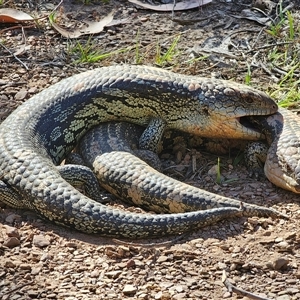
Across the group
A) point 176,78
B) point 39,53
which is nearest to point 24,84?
point 39,53

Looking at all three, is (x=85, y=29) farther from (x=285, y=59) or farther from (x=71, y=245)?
(x=71, y=245)

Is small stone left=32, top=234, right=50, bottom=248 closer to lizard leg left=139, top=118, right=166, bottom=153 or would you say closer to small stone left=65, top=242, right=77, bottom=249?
small stone left=65, top=242, right=77, bottom=249

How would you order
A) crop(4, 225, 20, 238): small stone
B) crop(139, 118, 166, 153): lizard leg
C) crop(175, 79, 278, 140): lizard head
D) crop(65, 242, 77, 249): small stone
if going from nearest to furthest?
1. crop(65, 242, 77, 249): small stone
2. crop(4, 225, 20, 238): small stone
3. crop(175, 79, 278, 140): lizard head
4. crop(139, 118, 166, 153): lizard leg

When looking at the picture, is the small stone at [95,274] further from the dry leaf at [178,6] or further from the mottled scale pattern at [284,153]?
the dry leaf at [178,6]

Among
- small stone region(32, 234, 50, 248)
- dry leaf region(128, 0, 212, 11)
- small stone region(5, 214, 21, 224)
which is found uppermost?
small stone region(32, 234, 50, 248)

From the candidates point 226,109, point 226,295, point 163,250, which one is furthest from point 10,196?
point 226,109

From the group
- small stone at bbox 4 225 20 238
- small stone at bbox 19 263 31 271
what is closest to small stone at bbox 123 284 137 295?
small stone at bbox 19 263 31 271

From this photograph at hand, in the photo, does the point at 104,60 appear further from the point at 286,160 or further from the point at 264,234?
the point at 264,234
